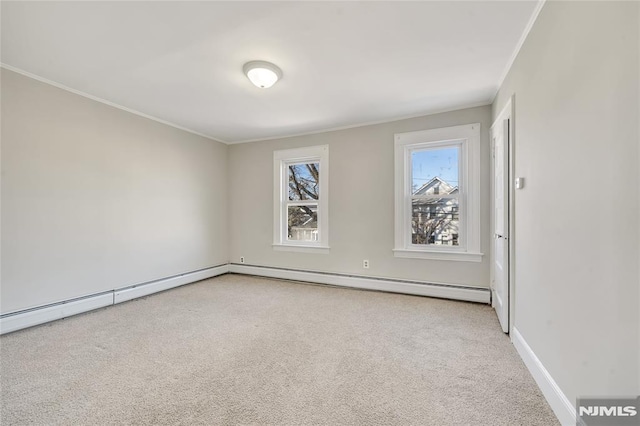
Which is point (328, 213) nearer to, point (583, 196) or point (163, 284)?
point (163, 284)

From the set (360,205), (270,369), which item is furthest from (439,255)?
(270,369)

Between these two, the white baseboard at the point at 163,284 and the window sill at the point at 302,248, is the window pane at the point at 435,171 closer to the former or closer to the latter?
the window sill at the point at 302,248

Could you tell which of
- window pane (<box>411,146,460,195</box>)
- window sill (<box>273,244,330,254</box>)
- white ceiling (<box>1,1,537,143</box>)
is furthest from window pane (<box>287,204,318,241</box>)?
white ceiling (<box>1,1,537,143</box>)

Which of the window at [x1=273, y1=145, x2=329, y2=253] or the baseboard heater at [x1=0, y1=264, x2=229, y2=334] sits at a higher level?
the window at [x1=273, y1=145, x2=329, y2=253]

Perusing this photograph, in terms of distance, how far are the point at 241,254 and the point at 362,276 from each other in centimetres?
234

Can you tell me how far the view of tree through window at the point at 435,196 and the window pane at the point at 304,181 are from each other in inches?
61.7

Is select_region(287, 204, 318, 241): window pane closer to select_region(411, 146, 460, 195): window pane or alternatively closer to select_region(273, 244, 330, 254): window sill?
select_region(273, 244, 330, 254): window sill

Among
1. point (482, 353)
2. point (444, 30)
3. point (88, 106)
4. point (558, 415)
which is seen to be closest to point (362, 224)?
point (482, 353)

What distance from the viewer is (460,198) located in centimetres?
352

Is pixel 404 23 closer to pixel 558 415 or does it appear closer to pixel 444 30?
pixel 444 30

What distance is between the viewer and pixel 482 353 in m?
2.16

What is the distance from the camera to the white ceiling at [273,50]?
5.89 ft

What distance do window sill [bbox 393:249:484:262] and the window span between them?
1.19m

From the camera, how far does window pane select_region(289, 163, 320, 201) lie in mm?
4539
